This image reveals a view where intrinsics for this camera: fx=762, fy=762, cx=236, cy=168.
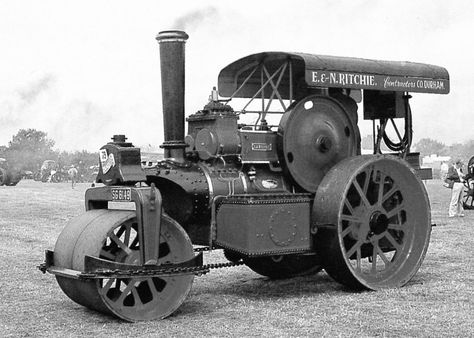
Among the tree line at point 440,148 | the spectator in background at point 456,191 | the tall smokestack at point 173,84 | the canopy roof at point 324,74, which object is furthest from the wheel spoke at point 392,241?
the tree line at point 440,148

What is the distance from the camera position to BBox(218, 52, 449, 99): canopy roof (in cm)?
621

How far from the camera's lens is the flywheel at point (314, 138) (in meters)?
6.22

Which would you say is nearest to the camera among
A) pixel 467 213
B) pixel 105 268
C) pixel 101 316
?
pixel 105 268

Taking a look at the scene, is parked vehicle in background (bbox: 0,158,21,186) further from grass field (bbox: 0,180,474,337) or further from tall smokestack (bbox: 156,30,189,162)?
tall smokestack (bbox: 156,30,189,162)

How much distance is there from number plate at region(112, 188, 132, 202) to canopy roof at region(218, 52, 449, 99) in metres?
1.73

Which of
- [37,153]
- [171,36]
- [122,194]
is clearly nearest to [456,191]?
[171,36]

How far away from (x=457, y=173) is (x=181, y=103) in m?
9.82

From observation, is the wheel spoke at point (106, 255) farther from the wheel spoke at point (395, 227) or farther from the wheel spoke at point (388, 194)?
the wheel spoke at point (395, 227)

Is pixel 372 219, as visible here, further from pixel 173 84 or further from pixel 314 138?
pixel 173 84

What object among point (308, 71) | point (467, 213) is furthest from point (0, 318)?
point (467, 213)

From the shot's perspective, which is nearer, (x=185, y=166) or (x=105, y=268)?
(x=105, y=268)

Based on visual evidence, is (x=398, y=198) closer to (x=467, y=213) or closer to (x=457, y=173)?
(x=457, y=173)

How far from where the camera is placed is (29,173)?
44875 millimetres

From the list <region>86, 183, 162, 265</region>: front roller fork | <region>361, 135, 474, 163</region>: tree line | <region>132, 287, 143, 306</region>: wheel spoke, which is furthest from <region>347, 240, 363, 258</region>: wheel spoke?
<region>361, 135, 474, 163</region>: tree line
